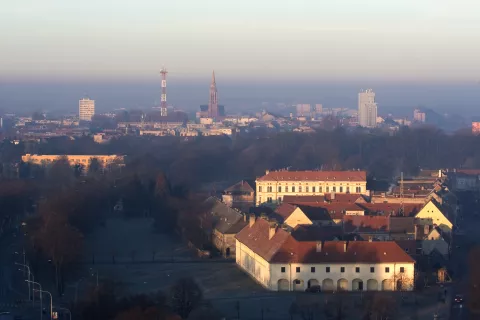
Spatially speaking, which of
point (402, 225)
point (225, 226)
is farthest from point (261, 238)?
point (402, 225)

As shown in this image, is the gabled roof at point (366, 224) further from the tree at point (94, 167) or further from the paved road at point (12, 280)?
the tree at point (94, 167)

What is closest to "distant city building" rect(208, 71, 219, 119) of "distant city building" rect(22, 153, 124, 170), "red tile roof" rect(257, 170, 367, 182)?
"distant city building" rect(22, 153, 124, 170)

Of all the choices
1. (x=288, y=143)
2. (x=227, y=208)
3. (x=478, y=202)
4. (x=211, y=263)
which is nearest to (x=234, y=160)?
(x=288, y=143)

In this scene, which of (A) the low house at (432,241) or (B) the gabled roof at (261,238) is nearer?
(B) the gabled roof at (261,238)

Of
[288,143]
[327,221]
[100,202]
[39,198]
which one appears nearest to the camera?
[327,221]

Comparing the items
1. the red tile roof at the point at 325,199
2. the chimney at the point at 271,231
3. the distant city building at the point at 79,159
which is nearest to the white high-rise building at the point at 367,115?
the distant city building at the point at 79,159

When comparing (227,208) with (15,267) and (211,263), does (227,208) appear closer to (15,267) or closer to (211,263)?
(211,263)

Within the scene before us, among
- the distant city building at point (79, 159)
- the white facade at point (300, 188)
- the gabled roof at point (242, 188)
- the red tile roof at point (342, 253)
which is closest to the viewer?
the red tile roof at point (342, 253)

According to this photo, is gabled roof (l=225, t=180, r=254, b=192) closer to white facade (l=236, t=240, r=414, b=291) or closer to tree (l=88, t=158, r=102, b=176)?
tree (l=88, t=158, r=102, b=176)
